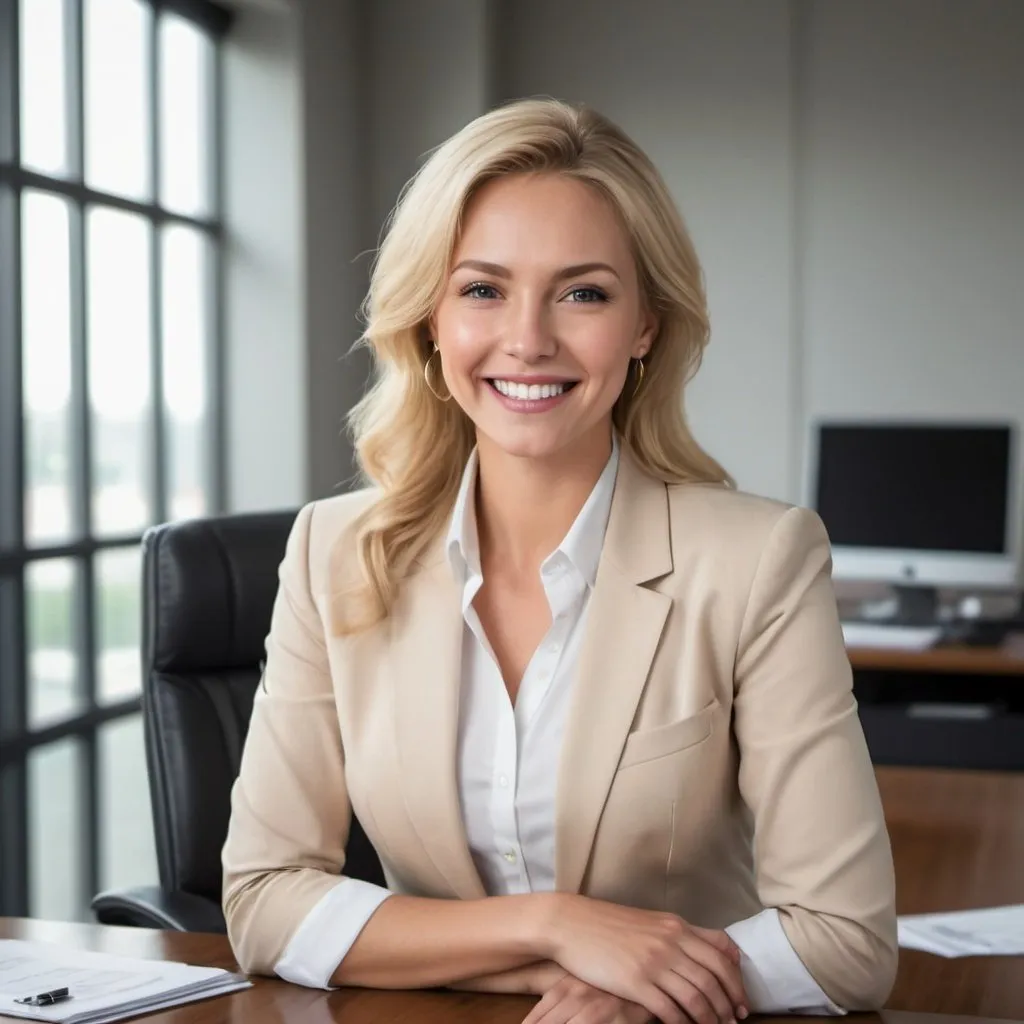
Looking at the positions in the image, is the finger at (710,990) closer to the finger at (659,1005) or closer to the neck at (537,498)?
the finger at (659,1005)

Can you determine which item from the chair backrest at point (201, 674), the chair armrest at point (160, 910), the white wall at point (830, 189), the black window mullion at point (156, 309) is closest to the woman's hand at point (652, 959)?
the chair armrest at point (160, 910)

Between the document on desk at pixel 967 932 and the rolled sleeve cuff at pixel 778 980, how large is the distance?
0.74 feet

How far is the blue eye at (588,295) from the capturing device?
166 cm

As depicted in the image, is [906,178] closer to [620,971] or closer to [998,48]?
[998,48]

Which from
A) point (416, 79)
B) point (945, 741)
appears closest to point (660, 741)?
point (945, 741)

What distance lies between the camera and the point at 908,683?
4.69 m

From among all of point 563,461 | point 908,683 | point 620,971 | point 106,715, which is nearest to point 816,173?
point 908,683

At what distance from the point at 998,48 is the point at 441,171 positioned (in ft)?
13.1

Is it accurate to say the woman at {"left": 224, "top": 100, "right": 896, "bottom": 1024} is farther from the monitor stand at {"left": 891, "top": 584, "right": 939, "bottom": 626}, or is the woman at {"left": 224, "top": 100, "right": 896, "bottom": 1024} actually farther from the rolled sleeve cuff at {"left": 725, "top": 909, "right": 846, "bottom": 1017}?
the monitor stand at {"left": 891, "top": 584, "right": 939, "bottom": 626}

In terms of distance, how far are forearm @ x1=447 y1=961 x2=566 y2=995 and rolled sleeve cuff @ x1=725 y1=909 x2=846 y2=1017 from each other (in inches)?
7.4

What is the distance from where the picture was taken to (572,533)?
1.73m

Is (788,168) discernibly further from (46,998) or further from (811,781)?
(46,998)

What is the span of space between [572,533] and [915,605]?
3.16 metres

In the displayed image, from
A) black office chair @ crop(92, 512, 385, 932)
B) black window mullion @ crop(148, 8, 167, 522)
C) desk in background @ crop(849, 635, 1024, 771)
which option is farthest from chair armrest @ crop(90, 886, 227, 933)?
black window mullion @ crop(148, 8, 167, 522)
